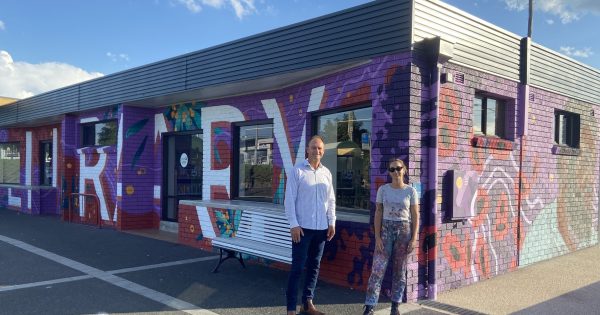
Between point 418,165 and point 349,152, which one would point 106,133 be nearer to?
point 349,152

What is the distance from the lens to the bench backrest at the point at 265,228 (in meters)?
6.27

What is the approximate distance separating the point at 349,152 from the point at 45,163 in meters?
12.8

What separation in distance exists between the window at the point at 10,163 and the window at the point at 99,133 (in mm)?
5480

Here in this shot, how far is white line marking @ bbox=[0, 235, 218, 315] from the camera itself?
16.6 ft

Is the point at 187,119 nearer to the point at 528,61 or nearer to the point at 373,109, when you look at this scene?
the point at 373,109

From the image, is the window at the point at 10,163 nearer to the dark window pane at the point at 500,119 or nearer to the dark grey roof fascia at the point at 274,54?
the dark grey roof fascia at the point at 274,54

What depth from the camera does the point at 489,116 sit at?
6816 mm

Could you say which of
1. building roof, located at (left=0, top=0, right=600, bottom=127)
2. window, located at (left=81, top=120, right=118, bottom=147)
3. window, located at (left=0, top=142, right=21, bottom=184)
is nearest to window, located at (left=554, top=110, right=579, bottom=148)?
building roof, located at (left=0, top=0, right=600, bottom=127)

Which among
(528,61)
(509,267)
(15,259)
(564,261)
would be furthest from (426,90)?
(15,259)

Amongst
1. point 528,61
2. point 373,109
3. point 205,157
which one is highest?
point 528,61

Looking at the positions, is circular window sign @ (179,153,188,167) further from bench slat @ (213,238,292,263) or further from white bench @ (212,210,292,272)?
bench slat @ (213,238,292,263)

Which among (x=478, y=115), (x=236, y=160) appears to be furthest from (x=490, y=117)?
(x=236, y=160)

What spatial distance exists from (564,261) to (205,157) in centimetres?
708

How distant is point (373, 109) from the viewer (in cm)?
570
